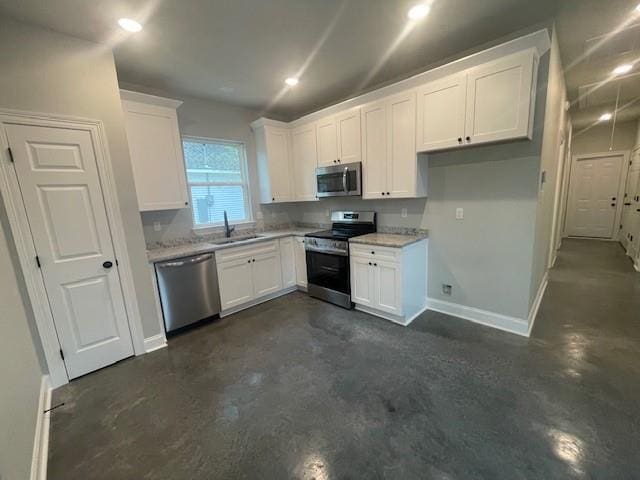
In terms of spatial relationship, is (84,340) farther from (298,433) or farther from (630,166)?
(630,166)

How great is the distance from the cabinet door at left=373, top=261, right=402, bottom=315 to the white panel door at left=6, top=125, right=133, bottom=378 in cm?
263

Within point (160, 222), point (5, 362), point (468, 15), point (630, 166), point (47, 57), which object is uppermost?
point (468, 15)

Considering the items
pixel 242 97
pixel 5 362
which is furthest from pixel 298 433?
pixel 242 97

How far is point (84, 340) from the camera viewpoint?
240cm

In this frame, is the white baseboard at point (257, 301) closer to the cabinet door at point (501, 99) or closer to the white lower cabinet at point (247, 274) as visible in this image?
the white lower cabinet at point (247, 274)

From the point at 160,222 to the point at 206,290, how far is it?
1.05 m

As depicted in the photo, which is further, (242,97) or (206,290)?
(242,97)

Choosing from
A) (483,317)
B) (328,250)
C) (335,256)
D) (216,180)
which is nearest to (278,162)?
(216,180)

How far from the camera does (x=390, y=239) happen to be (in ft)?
10.4

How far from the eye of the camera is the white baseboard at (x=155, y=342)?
2.76 metres

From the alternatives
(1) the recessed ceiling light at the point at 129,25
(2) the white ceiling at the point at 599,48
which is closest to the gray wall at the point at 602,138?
(2) the white ceiling at the point at 599,48

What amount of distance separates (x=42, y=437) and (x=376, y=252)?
9.94ft

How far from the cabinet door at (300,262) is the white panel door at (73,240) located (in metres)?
2.22

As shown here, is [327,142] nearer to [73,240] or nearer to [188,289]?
[188,289]
